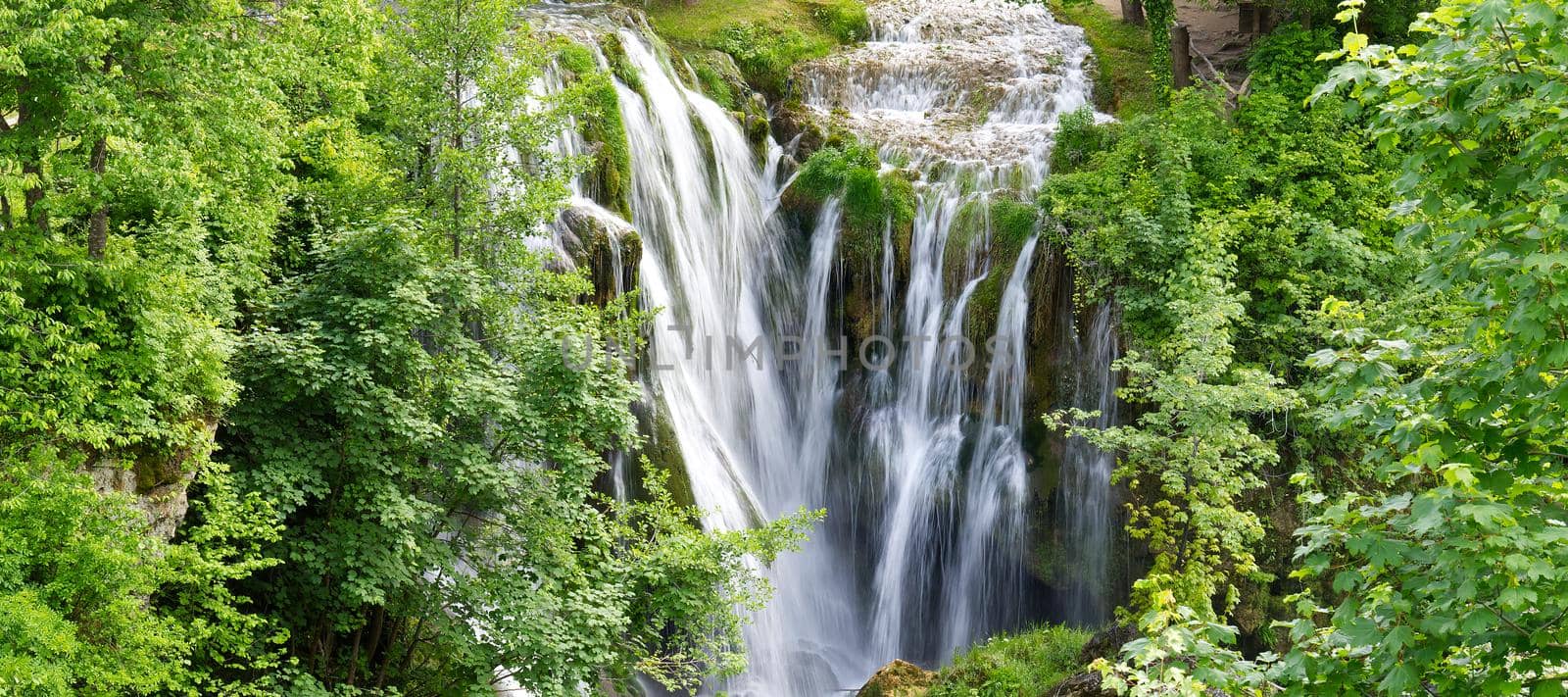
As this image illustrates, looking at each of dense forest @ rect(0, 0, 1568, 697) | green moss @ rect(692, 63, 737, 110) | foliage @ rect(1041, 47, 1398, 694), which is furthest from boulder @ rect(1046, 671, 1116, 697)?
green moss @ rect(692, 63, 737, 110)

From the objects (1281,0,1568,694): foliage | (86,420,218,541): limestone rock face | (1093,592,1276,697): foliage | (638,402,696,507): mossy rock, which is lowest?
(638,402,696,507): mossy rock

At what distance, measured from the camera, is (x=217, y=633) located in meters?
8.33

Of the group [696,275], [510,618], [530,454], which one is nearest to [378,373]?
[530,454]

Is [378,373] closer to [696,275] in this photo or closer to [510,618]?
[510,618]

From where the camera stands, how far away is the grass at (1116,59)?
832 inches

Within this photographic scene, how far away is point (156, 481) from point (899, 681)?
334 inches

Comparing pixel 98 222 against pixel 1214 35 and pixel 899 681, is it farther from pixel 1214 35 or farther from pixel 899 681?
pixel 1214 35

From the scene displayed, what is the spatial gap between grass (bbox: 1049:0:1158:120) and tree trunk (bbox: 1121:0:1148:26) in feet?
0.53

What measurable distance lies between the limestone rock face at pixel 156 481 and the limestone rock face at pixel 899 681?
7.96 meters

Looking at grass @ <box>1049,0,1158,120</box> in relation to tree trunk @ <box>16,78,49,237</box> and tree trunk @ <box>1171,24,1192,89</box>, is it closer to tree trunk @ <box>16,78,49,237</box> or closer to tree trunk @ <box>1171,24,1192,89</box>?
tree trunk @ <box>1171,24,1192,89</box>

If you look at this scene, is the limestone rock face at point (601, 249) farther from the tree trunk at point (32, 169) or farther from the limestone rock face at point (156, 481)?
the tree trunk at point (32, 169)

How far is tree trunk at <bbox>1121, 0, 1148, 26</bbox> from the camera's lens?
79.9 feet

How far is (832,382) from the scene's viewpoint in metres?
18.0

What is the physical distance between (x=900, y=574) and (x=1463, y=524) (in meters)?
12.2
